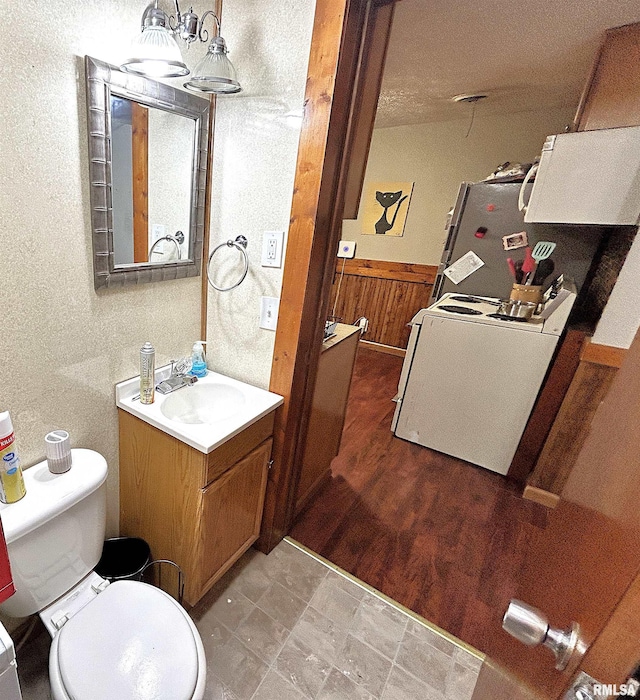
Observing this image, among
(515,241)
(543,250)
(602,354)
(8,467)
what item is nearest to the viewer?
(8,467)

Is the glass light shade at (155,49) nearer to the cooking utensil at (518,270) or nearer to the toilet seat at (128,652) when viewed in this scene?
the toilet seat at (128,652)

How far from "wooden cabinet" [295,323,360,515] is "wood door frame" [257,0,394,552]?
0.12 m

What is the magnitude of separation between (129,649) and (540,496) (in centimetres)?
211

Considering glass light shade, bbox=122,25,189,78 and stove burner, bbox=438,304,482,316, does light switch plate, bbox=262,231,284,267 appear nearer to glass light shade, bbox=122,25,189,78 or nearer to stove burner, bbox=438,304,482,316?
glass light shade, bbox=122,25,189,78

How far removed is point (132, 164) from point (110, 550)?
138 centimetres

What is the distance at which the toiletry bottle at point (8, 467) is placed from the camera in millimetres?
833

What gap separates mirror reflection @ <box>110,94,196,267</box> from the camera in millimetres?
1052

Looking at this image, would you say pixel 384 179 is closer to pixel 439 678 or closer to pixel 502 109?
pixel 502 109

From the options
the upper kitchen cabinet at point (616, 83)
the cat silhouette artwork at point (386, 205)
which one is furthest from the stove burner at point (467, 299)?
the cat silhouette artwork at point (386, 205)

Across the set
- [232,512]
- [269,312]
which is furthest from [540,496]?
[269,312]

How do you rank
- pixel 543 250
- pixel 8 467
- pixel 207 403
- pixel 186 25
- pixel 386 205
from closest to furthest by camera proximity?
pixel 8 467, pixel 186 25, pixel 207 403, pixel 543 250, pixel 386 205

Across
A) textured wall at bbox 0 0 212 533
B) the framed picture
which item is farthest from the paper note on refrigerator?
textured wall at bbox 0 0 212 533

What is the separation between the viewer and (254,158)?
1.22 meters

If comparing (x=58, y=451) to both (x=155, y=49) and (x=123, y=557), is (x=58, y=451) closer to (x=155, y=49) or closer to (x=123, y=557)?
(x=123, y=557)
